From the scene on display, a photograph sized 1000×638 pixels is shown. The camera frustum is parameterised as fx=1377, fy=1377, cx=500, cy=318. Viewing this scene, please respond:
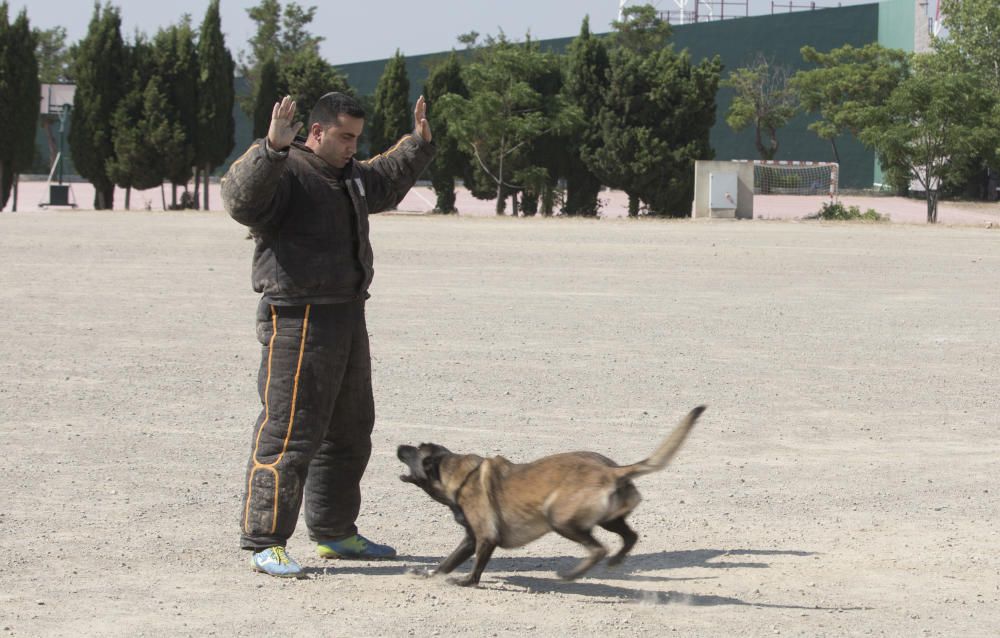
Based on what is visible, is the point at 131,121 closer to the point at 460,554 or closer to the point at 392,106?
the point at 392,106

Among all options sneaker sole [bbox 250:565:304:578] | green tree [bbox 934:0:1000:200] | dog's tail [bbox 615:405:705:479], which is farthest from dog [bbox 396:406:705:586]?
green tree [bbox 934:0:1000:200]

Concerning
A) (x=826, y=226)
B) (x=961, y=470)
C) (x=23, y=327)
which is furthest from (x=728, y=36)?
(x=961, y=470)

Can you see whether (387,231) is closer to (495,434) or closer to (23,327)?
(23,327)

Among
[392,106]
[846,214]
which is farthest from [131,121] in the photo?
[846,214]

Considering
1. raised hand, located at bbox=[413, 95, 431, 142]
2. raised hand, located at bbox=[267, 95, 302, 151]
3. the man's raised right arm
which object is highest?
raised hand, located at bbox=[413, 95, 431, 142]

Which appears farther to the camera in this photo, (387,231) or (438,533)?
(387,231)

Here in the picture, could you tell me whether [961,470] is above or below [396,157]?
below

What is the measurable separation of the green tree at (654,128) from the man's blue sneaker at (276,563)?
29.8m

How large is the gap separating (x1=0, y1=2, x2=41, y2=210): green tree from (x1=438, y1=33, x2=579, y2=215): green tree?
437 inches

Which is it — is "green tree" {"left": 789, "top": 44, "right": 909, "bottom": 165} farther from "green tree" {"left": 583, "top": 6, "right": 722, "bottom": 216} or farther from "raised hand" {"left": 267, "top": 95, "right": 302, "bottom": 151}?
"raised hand" {"left": 267, "top": 95, "right": 302, "bottom": 151}

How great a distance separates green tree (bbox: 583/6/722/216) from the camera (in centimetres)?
3509

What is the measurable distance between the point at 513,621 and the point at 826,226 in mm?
25872

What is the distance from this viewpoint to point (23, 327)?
13.1 m

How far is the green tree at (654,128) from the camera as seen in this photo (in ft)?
115
